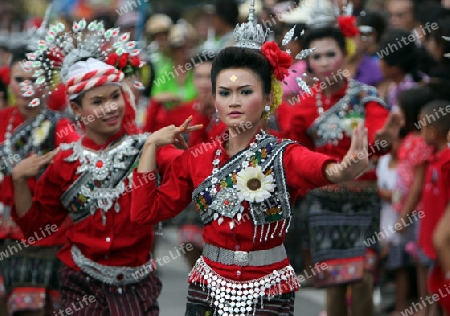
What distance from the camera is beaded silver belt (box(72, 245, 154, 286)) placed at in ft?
18.9

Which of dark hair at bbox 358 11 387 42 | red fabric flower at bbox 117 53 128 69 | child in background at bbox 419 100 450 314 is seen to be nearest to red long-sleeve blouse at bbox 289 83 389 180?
child in background at bbox 419 100 450 314

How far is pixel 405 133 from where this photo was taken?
8.39 m

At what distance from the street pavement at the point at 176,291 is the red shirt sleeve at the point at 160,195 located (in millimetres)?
3384

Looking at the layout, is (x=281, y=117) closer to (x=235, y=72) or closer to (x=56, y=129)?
(x=56, y=129)

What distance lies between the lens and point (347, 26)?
7.56 meters

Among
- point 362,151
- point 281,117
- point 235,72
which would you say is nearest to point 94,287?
point 235,72

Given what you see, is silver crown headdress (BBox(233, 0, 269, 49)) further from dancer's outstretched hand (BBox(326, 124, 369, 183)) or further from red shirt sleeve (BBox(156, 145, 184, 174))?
dancer's outstretched hand (BBox(326, 124, 369, 183))

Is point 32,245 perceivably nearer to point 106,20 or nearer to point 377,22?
point 106,20

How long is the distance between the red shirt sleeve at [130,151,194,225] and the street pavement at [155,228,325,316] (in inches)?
133

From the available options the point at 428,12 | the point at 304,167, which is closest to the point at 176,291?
the point at 428,12

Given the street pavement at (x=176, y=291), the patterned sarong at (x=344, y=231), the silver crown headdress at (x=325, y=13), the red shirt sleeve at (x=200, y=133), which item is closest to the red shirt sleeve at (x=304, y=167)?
the patterned sarong at (x=344, y=231)

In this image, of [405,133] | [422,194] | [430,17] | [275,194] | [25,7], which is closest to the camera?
[275,194]

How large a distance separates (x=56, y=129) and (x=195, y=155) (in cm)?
182

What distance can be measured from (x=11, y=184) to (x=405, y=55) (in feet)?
13.3
